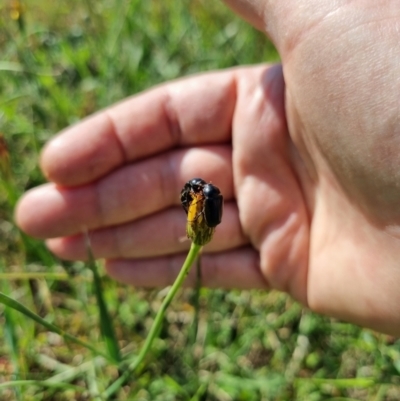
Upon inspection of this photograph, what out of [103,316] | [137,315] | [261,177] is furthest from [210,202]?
[137,315]

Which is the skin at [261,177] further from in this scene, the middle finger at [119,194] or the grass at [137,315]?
the grass at [137,315]

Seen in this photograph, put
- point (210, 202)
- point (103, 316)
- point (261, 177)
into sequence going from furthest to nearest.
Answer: point (261, 177)
point (103, 316)
point (210, 202)

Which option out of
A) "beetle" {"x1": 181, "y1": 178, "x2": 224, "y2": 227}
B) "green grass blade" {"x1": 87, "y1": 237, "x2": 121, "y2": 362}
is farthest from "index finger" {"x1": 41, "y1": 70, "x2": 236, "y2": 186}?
"beetle" {"x1": 181, "y1": 178, "x2": 224, "y2": 227}

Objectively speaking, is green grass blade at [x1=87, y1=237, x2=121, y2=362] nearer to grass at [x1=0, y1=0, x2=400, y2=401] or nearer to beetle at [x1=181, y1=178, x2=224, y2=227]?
grass at [x1=0, y1=0, x2=400, y2=401]

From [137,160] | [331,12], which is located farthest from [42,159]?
[331,12]

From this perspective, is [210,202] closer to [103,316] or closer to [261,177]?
[103,316]

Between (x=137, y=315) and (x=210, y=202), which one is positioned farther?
(x=137, y=315)

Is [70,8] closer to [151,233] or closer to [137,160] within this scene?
[137,160]
